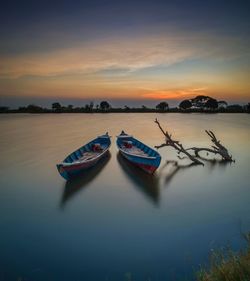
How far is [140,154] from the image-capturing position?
15586mm

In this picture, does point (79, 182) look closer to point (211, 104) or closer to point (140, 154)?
point (140, 154)

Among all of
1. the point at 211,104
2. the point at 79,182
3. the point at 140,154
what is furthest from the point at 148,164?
the point at 211,104

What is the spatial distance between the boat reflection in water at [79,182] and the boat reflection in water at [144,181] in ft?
5.90

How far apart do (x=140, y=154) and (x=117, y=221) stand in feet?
24.8

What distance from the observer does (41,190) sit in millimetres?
11328

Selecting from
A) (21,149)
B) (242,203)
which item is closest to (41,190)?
(242,203)

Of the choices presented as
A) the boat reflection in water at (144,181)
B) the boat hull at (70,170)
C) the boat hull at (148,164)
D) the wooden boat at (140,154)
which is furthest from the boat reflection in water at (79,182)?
the boat hull at (148,164)

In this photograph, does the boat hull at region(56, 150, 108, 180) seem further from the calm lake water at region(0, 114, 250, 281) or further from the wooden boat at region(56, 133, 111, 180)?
the calm lake water at region(0, 114, 250, 281)

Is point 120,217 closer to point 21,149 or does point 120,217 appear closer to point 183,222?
point 183,222

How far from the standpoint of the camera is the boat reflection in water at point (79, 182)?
1077 cm

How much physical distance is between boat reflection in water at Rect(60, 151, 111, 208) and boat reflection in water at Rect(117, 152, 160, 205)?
180 centimetres

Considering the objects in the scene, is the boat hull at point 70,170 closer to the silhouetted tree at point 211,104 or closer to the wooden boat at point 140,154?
the wooden boat at point 140,154

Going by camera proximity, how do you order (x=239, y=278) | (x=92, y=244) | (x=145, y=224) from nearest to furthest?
1. (x=239, y=278)
2. (x=92, y=244)
3. (x=145, y=224)

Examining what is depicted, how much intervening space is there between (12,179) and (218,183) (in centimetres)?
1071
